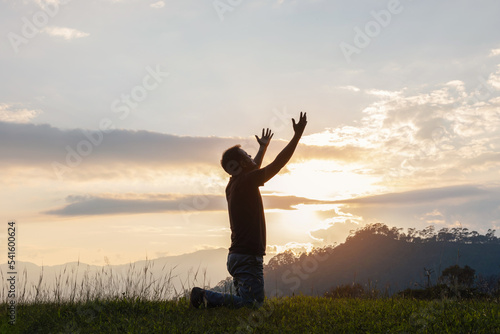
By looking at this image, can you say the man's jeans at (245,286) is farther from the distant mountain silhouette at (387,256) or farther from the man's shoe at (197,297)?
the distant mountain silhouette at (387,256)

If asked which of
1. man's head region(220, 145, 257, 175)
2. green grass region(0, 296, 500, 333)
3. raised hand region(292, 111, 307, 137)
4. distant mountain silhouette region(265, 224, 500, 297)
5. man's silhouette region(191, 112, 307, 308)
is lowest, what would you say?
distant mountain silhouette region(265, 224, 500, 297)

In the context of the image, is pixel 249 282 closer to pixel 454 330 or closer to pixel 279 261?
pixel 454 330

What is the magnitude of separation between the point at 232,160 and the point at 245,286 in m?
2.31

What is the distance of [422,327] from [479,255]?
111 metres

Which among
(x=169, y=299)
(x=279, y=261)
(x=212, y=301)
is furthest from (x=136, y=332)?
A: (x=279, y=261)

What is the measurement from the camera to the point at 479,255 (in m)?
102

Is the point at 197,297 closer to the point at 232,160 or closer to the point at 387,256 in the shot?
the point at 232,160

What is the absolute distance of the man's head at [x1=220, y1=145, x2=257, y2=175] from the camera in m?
8.10

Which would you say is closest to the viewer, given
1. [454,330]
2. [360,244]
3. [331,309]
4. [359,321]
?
[454,330]

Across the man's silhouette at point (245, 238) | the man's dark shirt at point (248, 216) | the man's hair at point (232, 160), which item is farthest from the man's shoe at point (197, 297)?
the man's hair at point (232, 160)

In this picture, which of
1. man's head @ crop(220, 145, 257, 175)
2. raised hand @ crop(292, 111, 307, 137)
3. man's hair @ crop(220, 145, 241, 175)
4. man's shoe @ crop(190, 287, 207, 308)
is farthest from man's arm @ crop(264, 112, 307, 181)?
man's shoe @ crop(190, 287, 207, 308)

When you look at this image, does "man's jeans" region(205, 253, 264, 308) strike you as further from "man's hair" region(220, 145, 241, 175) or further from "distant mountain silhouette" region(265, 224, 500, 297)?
"distant mountain silhouette" region(265, 224, 500, 297)

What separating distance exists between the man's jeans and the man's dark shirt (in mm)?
151

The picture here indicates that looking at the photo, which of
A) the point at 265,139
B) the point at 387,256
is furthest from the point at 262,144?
the point at 387,256
